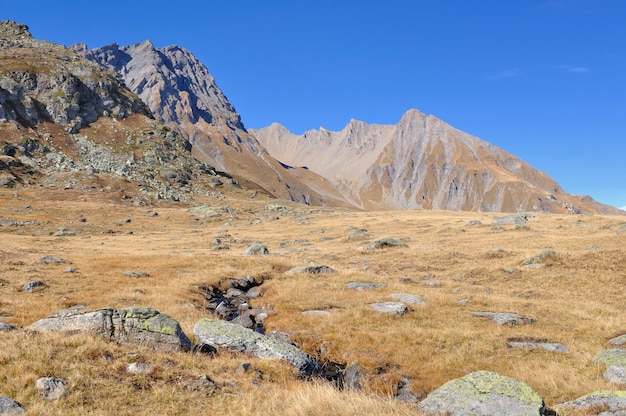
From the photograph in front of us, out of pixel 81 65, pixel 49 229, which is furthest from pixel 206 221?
pixel 81 65

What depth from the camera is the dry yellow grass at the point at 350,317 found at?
10.5 meters

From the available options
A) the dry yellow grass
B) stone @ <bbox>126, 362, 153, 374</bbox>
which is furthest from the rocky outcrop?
stone @ <bbox>126, 362, 153, 374</bbox>

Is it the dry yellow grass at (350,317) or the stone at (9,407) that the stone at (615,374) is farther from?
the stone at (9,407)

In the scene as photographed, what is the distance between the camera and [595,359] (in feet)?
50.3

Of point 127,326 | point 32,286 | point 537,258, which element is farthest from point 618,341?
point 32,286

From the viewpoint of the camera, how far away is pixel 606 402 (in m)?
10.0

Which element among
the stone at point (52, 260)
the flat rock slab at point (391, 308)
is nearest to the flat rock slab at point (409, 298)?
the flat rock slab at point (391, 308)

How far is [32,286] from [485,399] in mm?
27740

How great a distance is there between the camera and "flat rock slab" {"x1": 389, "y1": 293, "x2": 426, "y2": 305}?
996 inches

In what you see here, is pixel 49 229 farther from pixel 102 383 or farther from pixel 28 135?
pixel 28 135

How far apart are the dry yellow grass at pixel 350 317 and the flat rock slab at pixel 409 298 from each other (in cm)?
57

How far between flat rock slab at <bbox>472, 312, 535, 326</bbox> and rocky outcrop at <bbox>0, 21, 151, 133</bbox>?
Result: 168 metres

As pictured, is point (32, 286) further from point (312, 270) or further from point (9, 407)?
point (9, 407)

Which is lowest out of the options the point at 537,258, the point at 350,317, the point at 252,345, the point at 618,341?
the point at 252,345
